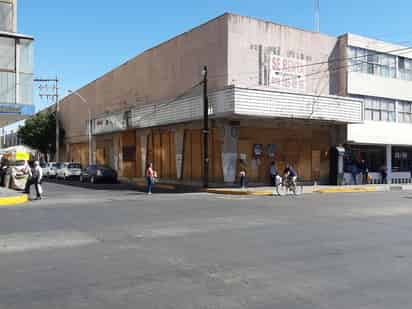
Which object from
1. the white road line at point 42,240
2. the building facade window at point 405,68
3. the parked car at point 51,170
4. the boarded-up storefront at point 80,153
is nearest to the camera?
the white road line at point 42,240

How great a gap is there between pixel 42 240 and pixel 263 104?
16.7 meters

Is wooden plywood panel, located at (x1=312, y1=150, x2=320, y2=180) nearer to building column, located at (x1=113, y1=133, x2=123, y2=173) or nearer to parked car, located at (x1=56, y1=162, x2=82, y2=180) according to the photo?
building column, located at (x1=113, y1=133, x2=123, y2=173)

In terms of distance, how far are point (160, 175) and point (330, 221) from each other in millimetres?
21133

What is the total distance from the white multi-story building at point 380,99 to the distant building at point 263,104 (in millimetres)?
79

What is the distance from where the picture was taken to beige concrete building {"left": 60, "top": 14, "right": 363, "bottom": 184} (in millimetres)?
25188

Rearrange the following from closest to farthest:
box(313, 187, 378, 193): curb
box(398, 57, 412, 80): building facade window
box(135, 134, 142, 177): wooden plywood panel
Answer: box(313, 187, 378, 193): curb, box(398, 57, 412, 80): building facade window, box(135, 134, 142, 177): wooden plywood panel

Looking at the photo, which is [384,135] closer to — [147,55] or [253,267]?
[147,55]

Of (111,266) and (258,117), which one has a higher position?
(258,117)

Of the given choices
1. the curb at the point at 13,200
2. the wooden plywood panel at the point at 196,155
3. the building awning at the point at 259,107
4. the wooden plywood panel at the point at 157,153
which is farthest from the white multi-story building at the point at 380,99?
the curb at the point at 13,200

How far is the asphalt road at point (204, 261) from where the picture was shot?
5.47 meters

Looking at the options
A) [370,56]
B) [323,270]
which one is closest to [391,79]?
[370,56]

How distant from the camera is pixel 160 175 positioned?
3231 centimetres

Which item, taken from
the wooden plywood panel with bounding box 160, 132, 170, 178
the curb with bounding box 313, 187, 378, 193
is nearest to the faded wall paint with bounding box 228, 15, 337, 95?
the curb with bounding box 313, 187, 378, 193

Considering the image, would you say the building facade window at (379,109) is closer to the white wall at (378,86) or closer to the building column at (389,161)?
the white wall at (378,86)
